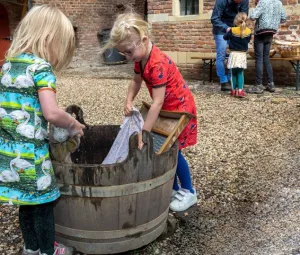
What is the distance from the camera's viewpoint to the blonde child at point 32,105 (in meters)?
2.03

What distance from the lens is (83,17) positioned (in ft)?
44.5

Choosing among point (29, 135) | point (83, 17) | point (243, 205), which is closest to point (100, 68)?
point (83, 17)

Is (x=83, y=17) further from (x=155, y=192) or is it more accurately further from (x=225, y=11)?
(x=155, y=192)

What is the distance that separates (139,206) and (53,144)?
2.01ft

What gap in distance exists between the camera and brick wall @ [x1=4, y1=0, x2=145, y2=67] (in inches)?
526

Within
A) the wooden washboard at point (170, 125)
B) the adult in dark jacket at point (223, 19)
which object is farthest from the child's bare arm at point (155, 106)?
the adult in dark jacket at point (223, 19)

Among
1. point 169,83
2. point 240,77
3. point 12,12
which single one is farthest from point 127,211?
point 12,12

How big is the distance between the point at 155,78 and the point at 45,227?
113 cm

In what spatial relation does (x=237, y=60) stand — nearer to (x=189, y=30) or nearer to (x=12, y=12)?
(x=189, y=30)

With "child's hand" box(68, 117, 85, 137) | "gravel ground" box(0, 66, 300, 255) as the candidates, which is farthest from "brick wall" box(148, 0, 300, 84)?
"child's hand" box(68, 117, 85, 137)

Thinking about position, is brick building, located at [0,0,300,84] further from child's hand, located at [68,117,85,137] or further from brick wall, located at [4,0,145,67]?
child's hand, located at [68,117,85,137]

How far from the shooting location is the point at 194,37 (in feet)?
31.2

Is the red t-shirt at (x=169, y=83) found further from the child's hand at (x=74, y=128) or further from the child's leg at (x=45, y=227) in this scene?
the child's leg at (x=45, y=227)

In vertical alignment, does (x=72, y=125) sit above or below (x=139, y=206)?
above
